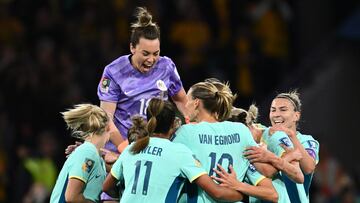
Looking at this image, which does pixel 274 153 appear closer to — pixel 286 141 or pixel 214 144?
pixel 286 141

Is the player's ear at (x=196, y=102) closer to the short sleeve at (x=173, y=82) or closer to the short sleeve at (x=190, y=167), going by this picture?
the short sleeve at (x=190, y=167)

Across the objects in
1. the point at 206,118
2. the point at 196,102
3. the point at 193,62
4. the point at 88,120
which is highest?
the point at 196,102

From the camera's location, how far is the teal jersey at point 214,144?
8398 millimetres

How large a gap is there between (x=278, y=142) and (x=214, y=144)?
2.42 ft

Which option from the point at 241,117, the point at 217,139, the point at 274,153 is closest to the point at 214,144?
the point at 217,139

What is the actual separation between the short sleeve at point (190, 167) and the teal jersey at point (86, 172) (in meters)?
0.95

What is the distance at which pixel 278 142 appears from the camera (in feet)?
29.3

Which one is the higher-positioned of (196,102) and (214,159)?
(196,102)

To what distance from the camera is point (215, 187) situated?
827 cm

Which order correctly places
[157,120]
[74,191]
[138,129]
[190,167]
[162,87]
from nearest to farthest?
[190,167], [157,120], [138,129], [74,191], [162,87]

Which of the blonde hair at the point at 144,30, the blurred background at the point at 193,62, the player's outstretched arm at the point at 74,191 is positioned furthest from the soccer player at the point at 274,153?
the blurred background at the point at 193,62

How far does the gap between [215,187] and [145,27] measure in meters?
1.61

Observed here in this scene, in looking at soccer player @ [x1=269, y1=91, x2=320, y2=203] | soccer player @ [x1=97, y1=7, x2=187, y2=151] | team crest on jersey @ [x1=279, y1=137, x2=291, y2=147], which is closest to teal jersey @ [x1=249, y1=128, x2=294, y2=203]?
team crest on jersey @ [x1=279, y1=137, x2=291, y2=147]

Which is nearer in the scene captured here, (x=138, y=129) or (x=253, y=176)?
(x=138, y=129)
